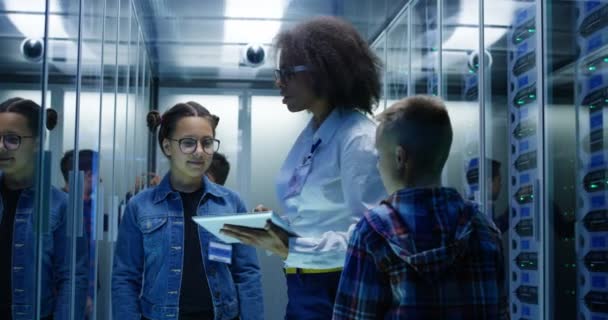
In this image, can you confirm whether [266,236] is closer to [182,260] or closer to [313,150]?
[313,150]

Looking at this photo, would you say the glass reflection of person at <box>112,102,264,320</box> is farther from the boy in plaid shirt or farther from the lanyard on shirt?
Answer: the boy in plaid shirt

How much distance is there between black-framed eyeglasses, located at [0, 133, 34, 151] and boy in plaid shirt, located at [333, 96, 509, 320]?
3.67 ft

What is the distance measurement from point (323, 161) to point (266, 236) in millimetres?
248

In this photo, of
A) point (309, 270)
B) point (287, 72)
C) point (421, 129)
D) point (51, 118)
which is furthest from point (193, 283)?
point (421, 129)

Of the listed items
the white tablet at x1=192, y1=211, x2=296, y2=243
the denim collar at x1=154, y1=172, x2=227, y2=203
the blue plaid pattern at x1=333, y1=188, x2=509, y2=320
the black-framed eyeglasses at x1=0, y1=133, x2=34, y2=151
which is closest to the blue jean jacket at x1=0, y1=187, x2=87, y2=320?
the black-framed eyeglasses at x1=0, y1=133, x2=34, y2=151

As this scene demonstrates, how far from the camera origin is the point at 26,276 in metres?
2.22

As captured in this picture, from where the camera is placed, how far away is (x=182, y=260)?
8.69ft

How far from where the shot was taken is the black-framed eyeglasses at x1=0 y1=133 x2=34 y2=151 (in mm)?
2010

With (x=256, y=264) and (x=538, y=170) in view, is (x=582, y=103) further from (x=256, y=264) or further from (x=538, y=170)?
(x=256, y=264)

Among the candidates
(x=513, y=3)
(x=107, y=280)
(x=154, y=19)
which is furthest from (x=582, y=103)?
(x=154, y=19)

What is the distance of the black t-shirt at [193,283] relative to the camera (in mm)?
2566

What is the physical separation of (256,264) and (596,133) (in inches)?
57.0

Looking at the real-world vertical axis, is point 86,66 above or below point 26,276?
above

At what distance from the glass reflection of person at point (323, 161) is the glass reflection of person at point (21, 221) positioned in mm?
710
